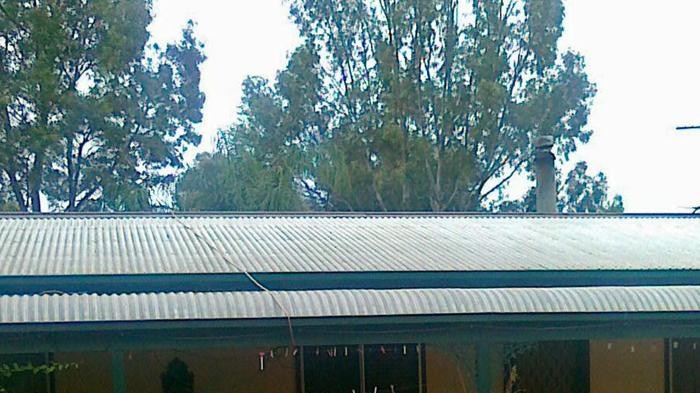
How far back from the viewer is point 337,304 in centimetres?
539

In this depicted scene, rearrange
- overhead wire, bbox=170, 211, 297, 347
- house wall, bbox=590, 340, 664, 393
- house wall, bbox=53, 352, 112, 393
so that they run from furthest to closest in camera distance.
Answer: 1. house wall, bbox=590, 340, 664, 393
2. house wall, bbox=53, 352, 112, 393
3. overhead wire, bbox=170, 211, 297, 347

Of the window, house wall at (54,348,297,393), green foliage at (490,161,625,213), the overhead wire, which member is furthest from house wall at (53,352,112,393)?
green foliage at (490,161,625,213)

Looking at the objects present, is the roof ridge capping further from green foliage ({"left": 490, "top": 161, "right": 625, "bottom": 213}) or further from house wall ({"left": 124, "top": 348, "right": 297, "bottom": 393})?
green foliage ({"left": 490, "top": 161, "right": 625, "bottom": 213})

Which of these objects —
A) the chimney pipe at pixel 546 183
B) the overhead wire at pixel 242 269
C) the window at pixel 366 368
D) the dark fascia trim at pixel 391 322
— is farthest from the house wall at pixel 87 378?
the chimney pipe at pixel 546 183


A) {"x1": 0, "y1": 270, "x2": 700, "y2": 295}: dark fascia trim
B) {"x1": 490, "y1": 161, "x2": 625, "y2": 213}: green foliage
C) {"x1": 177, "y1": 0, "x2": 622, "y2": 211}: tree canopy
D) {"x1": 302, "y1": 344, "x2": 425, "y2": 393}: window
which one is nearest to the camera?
{"x1": 0, "y1": 270, "x2": 700, "y2": 295}: dark fascia trim

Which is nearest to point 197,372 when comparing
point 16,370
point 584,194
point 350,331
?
point 16,370

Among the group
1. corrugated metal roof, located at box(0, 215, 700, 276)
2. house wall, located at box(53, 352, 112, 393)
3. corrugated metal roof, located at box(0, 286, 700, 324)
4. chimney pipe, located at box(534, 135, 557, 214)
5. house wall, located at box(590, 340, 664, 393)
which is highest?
chimney pipe, located at box(534, 135, 557, 214)

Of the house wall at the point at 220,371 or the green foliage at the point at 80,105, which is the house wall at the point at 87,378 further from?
the green foliage at the point at 80,105

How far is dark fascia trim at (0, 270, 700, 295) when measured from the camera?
20.7 feet

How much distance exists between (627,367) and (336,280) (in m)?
3.65

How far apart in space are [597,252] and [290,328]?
3899 millimetres

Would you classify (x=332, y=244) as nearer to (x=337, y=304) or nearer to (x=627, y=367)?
(x=337, y=304)

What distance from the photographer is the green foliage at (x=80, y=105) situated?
20703 millimetres

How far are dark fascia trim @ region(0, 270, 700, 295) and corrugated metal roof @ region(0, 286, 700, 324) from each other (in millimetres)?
1000
